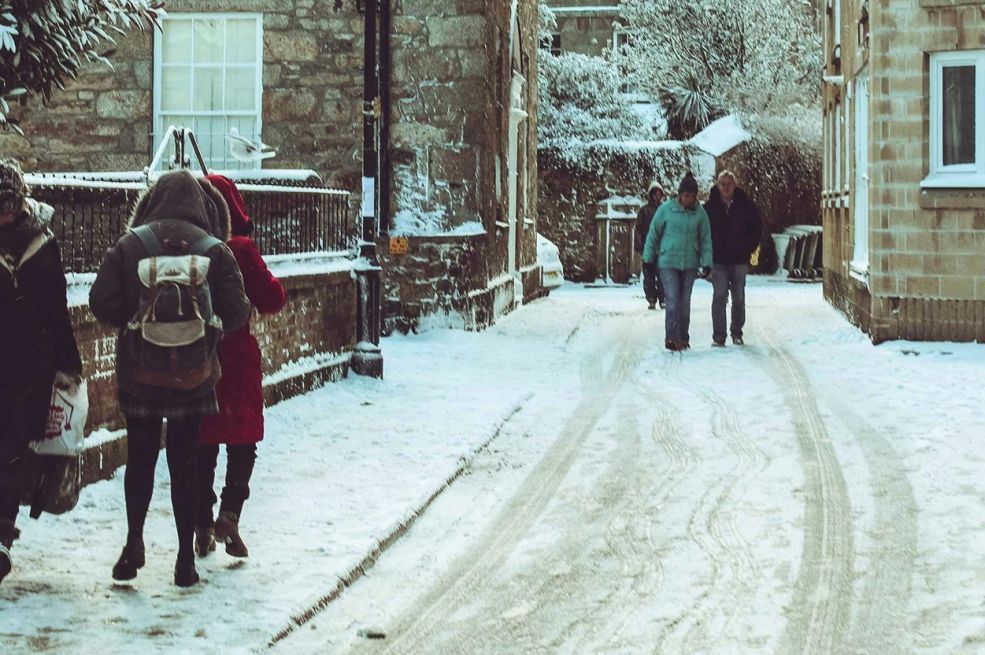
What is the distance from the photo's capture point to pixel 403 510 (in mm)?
7332

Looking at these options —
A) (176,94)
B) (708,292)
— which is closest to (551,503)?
(176,94)

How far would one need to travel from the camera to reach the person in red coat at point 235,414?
6.28 meters

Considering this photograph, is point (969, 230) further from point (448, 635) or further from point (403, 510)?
point (448, 635)

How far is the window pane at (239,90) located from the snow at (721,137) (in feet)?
54.7

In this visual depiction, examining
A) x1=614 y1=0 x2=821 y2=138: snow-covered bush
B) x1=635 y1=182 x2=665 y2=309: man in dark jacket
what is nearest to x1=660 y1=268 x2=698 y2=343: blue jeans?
x1=635 y1=182 x2=665 y2=309: man in dark jacket

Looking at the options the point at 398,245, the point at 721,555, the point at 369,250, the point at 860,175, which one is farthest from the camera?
the point at 860,175

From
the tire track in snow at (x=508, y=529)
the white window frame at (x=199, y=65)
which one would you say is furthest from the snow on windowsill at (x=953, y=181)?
the white window frame at (x=199, y=65)

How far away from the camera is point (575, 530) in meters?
7.11

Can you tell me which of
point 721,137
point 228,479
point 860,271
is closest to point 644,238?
point 860,271

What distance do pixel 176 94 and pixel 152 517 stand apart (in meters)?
10.7

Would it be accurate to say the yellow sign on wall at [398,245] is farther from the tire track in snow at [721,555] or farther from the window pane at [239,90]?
the tire track in snow at [721,555]

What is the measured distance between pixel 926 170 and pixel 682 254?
256 cm

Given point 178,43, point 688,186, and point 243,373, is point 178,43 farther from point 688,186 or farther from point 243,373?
point 243,373

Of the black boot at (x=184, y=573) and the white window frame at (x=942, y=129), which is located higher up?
the white window frame at (x=942, y=129)
